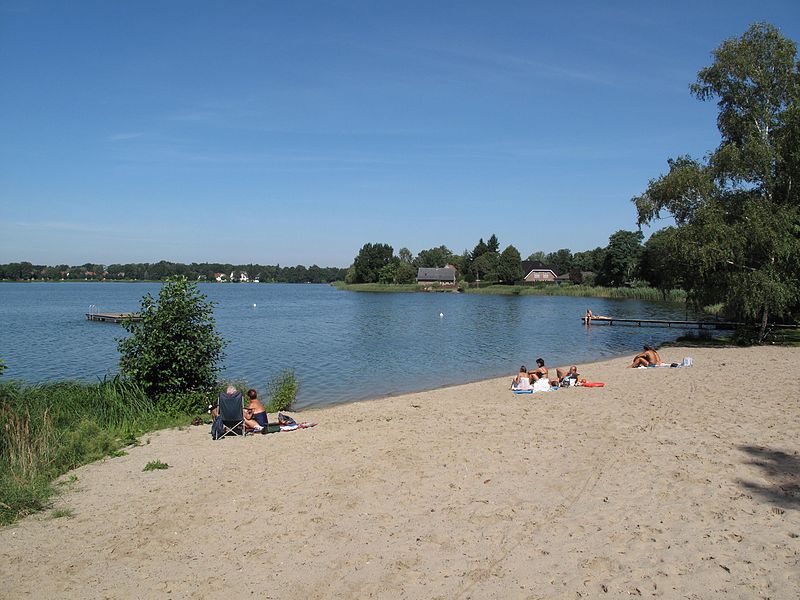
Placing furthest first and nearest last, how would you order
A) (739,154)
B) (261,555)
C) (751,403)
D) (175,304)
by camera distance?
(739,154) → (175,304) → (751,403) → (261,555)

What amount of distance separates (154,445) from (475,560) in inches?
332

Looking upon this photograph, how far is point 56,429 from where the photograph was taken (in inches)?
488

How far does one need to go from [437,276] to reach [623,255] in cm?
5816

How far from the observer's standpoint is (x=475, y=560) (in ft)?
22.1

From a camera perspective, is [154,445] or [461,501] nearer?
[461,501]

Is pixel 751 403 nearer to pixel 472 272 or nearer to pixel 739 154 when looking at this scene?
pixel 739 154

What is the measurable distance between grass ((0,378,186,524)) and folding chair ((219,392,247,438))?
1.96m

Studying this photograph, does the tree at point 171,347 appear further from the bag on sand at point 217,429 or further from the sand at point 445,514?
the bag on sand at point 217,429

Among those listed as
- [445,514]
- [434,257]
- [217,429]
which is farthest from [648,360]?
[434,257]

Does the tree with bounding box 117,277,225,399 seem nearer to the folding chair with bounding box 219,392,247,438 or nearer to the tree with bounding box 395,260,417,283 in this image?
the folding chair with bounding box 219,392,247,438

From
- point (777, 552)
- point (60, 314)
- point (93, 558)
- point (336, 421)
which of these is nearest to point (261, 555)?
point (93, 558)

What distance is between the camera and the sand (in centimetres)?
631

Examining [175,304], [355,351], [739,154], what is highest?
[739,154]

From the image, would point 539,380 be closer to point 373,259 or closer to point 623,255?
point 623,255
